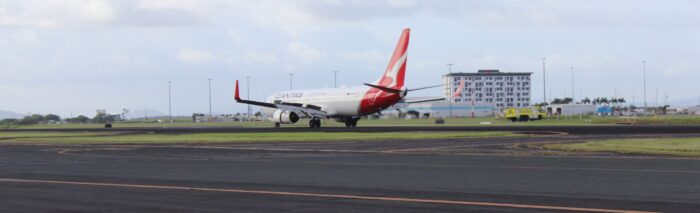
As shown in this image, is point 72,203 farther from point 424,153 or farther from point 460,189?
point 424,153

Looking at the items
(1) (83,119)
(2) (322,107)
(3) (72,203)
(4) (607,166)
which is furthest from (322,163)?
(1) (83,119)

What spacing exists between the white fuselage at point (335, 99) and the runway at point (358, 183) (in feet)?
126

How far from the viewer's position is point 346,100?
68.9 meters

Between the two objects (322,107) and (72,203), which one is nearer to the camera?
(72,203)

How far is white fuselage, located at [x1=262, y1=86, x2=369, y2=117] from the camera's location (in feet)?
223

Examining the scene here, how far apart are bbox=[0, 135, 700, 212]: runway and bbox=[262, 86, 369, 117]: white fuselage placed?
126 ft

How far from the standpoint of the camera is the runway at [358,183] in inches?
563

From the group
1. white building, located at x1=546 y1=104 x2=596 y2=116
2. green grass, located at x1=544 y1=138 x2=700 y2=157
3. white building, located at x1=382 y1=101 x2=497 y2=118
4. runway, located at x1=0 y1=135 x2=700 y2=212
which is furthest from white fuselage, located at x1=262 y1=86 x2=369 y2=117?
white building, located at x1=382 y1=101 x2=497 y2=118

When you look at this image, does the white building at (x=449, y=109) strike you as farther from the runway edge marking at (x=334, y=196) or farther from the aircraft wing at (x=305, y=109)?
the runway edge marking at (x=334, y=196)

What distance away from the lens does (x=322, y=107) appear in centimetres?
7144

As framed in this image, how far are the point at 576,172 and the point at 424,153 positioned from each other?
33.8 feet

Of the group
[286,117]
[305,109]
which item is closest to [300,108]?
[305,109]

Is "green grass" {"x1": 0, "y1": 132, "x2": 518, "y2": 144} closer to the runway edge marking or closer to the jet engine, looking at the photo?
the jet engine

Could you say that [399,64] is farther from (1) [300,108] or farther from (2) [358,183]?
(2) [358,183]
